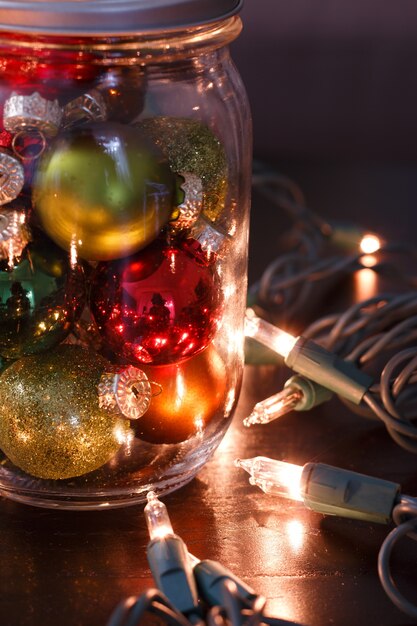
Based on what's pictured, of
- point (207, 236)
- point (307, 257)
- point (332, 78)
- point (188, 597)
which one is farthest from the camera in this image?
point (332, 78)

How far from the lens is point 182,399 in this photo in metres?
0.62

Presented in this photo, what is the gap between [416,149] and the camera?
1.46 meters

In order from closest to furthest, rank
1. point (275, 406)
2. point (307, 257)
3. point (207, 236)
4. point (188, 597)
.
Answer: point (188, 597) < point (207, 236) < point (275, 406) < point (307, 257)

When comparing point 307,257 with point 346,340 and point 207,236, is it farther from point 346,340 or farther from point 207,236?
point 207,236

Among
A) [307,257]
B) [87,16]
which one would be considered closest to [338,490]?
[87,16]

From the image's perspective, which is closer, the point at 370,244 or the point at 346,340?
the point at 346,340

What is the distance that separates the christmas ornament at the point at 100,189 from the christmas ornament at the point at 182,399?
0.09 metres

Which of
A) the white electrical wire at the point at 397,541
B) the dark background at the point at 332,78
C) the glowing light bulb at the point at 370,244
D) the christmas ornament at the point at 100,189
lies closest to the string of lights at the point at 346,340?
the glowing light bulb at the point at 370,244

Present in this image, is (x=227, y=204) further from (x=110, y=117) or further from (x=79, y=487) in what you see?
(x=79, y=487)

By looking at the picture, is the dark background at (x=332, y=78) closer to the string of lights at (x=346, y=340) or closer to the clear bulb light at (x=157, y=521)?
the string of lights at (x=346, y=340)

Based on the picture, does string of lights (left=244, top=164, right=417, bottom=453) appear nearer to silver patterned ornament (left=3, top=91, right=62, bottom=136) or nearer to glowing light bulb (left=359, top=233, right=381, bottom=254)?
glowing light bulb (left=359, top=233, right=381, bottom=254)

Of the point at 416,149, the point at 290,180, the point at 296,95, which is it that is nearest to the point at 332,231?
the point at 290,180

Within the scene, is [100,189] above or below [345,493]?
above

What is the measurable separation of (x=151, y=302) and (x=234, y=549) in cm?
16
